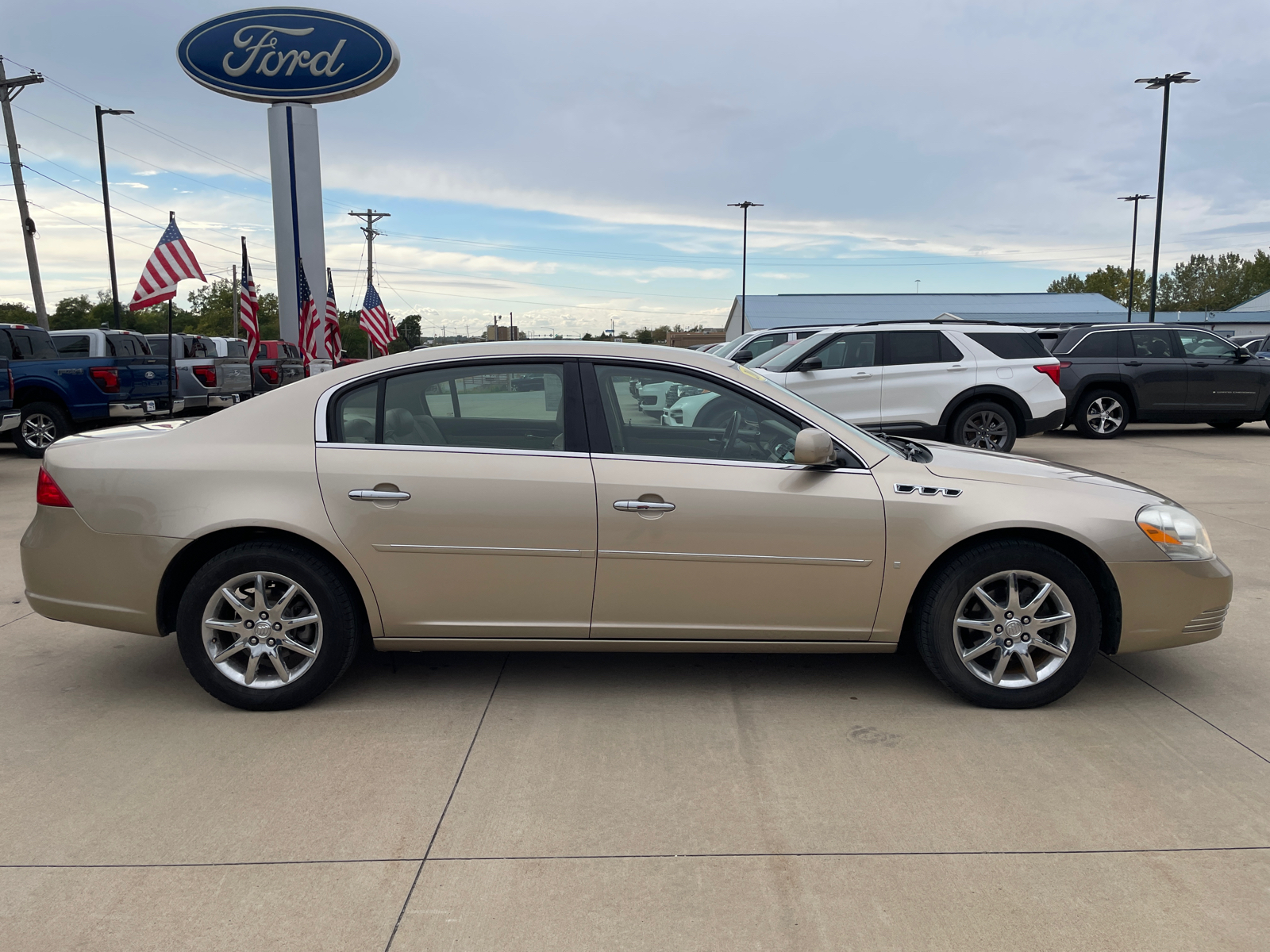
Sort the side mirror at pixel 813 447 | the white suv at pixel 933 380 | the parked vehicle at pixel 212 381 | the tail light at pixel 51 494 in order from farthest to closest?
the parked vehicle at pixel 212 381 < the white suv at pixel 933 380 < the tail light at pixel 51 494 < the side mirror at pixel 813 447

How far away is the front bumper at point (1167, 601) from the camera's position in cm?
388

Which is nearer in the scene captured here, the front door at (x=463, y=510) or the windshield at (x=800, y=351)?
the front door at (x=463, y=510)

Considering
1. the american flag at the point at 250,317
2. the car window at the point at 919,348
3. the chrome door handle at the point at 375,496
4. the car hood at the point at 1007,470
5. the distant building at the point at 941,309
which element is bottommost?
the chrome door handle at the point at 375,496

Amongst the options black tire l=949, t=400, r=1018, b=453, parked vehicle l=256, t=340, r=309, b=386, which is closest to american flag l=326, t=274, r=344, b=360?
parked vehicle l=256, t=340, r=309, b=386

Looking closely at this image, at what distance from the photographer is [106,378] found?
13.3 m

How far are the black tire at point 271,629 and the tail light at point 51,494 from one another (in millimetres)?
627

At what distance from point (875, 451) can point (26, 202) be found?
29537 millimetres

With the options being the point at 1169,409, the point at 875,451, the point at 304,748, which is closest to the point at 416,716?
the point at 304,748

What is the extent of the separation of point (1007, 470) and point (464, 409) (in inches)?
91.6

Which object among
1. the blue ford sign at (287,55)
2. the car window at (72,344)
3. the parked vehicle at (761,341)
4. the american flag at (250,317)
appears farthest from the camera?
the blue ford sign at (287,55)

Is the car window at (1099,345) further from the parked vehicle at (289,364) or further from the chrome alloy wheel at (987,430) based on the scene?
the parked vehicle at (289,364)

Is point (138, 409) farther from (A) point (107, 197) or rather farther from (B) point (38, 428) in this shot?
(A) point (107, 197)

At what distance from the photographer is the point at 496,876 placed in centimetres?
272

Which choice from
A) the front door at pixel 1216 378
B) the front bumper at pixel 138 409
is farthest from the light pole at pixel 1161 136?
the front bumper at pixel 138 409
